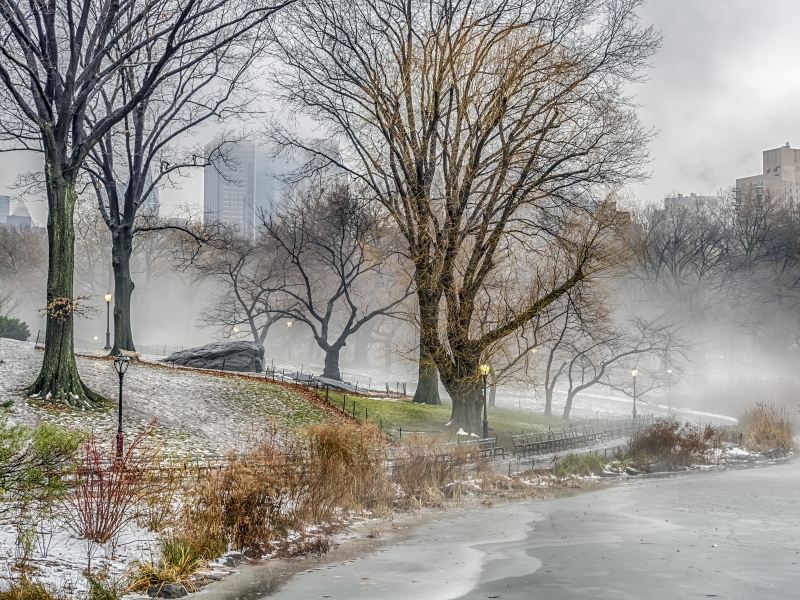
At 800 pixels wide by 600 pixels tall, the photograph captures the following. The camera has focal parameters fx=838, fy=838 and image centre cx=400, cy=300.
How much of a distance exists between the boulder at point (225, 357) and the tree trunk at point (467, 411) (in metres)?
12.9

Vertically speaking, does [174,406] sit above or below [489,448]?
above

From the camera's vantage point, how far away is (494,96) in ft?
96.7

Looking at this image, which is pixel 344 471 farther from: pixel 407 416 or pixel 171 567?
pixel 407 416

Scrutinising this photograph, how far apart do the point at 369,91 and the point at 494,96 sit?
4.90m

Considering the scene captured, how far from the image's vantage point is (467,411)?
32.4 m

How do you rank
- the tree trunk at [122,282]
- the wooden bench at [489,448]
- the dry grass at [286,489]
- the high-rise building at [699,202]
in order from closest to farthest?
the dry grass at [286,489] → the wooden bench at [489,448] → the tree trunk at [122,282] → the high-rise building at [699,202]

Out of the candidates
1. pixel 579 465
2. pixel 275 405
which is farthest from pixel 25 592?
pixel 579 465

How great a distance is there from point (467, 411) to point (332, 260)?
2704 cm

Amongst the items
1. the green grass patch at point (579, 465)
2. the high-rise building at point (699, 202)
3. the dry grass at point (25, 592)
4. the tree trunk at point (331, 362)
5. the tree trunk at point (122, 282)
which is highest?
the high-rise building at point (699, 202)

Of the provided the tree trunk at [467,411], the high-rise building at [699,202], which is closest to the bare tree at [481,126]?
the tree trunk at [467,411]

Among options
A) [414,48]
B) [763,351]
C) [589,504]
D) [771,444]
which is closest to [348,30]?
[414,48]

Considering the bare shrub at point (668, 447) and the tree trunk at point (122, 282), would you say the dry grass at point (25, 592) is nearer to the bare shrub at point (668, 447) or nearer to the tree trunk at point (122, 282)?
the bare shrub at point (668, 447)

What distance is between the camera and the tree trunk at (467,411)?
1266 inches

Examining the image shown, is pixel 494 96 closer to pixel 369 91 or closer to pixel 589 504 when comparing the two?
pixel 369 91
